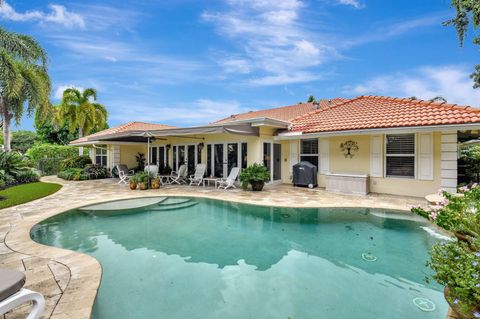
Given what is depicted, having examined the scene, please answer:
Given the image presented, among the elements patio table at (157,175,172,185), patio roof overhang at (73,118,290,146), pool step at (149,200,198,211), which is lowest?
pool step at (149,200,198,211)

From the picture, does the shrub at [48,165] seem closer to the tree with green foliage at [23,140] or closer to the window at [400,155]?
the tree with green foliage at [23,140]

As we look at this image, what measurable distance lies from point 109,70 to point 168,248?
56.8 feet

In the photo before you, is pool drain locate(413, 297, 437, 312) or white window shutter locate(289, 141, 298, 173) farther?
white window shutter locate(289, 141, 298, 173)

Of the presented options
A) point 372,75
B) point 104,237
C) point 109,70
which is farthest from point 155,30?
point 372,75

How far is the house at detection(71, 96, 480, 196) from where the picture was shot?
9914mm

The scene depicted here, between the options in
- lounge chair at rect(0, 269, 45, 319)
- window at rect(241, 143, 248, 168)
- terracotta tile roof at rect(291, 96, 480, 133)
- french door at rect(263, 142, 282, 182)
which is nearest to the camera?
lounge chair at rect(0, 269, 45, 319)

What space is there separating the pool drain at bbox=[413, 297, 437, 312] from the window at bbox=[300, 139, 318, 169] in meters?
9.89

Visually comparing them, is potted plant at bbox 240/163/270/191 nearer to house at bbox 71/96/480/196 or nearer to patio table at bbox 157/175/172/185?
house at bbox 71/96/480/196

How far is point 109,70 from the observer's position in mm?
18469

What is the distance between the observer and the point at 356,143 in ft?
39.5

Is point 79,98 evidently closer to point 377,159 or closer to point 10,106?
point 10,106

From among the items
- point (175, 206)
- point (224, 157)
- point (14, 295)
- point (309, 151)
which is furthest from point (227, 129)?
point (14, 295)

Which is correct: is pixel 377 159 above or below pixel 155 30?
below

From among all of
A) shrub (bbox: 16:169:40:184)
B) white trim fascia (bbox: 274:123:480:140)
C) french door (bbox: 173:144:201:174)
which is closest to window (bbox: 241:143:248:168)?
white trim fascia (bbox: 274:123:480:140)
